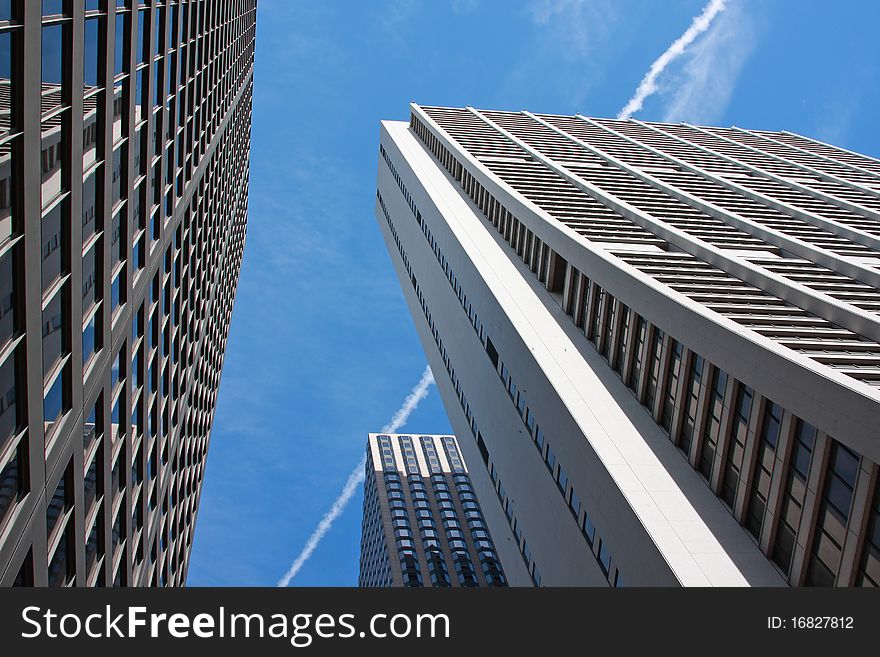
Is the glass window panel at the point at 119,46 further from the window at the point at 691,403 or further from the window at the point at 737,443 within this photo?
the window at the point at 691,403

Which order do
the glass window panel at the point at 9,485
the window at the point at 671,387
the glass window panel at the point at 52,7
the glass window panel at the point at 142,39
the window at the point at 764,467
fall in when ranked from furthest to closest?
the window at the point at 671,387
the window at the point at 764,467
the glass window panel at the point at 142,39
the glass window panel at the point at 9,485
the glass window panel at the point at 52,7

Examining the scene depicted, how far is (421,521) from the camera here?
399 feet

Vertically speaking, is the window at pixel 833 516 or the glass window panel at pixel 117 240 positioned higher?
the glass window panel at pixel 117 240

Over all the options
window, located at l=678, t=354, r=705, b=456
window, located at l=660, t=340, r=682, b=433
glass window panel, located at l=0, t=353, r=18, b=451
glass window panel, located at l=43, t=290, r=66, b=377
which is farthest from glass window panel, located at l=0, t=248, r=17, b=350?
window, located at l=660, t=340, r=682, b=433

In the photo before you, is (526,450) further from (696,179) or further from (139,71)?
(696,179)

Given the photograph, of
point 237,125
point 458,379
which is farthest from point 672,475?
point 237,125

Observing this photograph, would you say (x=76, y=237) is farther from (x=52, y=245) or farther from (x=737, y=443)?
(x=737, y=443)

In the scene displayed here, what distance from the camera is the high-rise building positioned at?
109m

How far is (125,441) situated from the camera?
27984 millimetres

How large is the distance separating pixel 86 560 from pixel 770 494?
80.3 ft

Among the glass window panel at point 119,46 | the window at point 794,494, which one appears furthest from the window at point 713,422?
the glass window panel at point 119,46

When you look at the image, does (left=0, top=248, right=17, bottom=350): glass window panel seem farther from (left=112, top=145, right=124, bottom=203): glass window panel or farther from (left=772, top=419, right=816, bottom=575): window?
(left=772, top=419, right=816, bottom=575): window

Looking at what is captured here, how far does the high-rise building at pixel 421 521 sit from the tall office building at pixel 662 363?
39386 millimetres

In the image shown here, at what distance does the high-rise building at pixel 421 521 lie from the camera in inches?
4309
